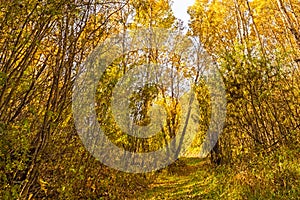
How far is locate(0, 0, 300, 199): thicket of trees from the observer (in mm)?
2971

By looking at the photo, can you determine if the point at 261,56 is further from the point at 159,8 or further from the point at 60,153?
the point at 159,8

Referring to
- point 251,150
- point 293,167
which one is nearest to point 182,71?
point 251,150

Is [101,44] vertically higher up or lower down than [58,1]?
higher up

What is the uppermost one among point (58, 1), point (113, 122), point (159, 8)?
point (159, 8)

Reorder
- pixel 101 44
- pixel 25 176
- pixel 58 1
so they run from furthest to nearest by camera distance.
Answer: pixel 101 44, pixel 25 176, pixel 58 1

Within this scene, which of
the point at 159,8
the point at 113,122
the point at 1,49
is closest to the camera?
the point at 1,49

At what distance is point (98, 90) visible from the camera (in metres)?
5.38

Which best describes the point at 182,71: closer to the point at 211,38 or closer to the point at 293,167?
the point at 211,38

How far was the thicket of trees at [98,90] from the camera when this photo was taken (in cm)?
297

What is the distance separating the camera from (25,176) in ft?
11.4

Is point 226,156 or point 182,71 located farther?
point 182,71

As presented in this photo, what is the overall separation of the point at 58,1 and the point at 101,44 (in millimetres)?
2528

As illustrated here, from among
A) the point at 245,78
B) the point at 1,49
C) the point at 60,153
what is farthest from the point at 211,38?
the point at 1,49

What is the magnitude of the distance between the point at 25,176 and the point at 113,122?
3260mm
